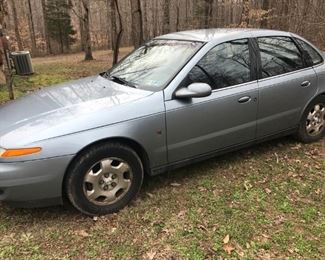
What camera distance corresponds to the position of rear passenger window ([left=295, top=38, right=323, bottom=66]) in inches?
183

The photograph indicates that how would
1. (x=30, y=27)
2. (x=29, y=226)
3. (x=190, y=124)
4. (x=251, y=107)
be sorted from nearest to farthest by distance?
(x=29, y=226)
(x=190, y=124)
(x=251, y=107)
(x=30, y=27)

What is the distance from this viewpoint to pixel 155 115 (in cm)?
340

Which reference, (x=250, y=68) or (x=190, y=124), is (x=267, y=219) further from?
(x=250, y=68)

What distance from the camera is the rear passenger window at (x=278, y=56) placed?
13.9 feet

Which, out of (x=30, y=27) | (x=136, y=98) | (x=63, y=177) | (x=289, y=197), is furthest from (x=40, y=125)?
(x=30, y=27)

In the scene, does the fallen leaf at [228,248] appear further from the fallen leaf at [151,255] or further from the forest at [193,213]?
the fallen leaf at [151,255]

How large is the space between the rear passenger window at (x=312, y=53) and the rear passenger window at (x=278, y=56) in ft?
0.47

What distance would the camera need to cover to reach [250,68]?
4.08 meters

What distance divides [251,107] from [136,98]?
1422mm

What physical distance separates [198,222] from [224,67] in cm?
173

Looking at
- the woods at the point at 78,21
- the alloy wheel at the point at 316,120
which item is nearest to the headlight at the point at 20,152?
the alloy wheel at the point at 316,120

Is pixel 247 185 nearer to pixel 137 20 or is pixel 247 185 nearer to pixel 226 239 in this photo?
pixel 226 239

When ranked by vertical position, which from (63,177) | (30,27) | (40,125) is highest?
(40,125)

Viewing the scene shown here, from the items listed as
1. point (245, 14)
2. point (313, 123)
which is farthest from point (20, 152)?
point (245, 14)
